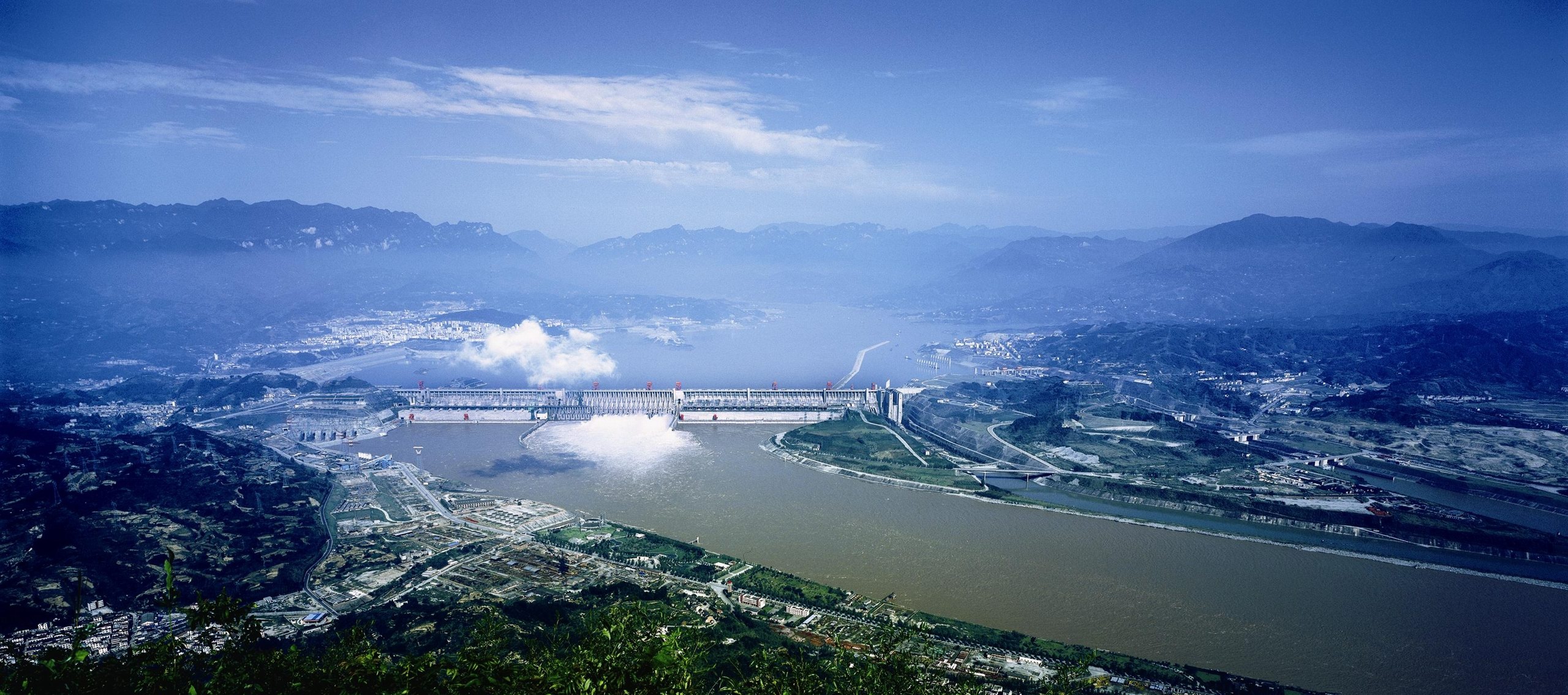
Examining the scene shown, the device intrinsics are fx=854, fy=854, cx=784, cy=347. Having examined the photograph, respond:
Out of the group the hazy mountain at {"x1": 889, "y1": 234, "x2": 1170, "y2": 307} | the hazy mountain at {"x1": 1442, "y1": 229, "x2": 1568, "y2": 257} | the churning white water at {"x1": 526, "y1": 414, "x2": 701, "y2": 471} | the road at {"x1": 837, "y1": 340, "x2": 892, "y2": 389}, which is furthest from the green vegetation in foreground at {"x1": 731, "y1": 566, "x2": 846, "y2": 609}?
the hazy mountain at {"x1": 1442, "y1": 229, "x2": 1568, "y2": 257}

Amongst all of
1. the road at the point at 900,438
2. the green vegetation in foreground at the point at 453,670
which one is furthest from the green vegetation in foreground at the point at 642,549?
the road at the point at 900,438

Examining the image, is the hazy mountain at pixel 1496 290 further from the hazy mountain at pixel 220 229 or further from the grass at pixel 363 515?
the hazy mountain at pixel 220 229

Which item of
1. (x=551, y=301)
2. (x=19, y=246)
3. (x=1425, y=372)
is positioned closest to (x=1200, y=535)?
(x=1425, y=372)

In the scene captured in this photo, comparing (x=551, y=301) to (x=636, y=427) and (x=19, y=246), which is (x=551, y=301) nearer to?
(x=19, y=246)

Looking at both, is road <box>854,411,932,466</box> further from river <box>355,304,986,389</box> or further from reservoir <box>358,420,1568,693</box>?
river <box>355,304,986,389</box>

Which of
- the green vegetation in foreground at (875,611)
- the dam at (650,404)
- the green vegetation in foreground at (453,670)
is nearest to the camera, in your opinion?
the green vegetation in foreground at (453,670)

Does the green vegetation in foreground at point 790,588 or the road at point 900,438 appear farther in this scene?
the road at point 900,438
